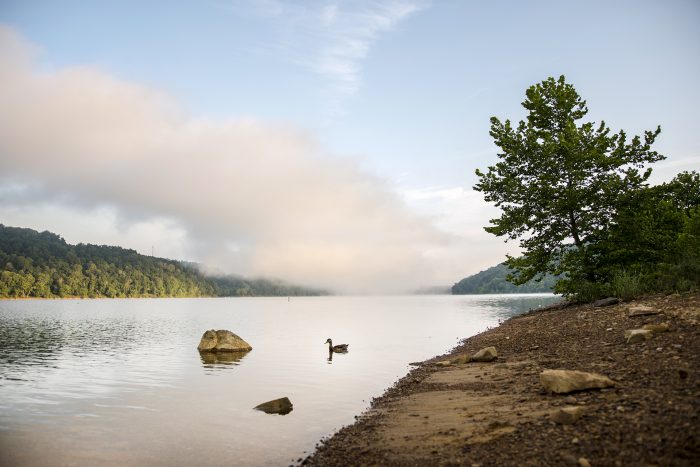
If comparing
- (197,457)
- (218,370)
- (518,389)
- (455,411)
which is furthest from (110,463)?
(218,370)

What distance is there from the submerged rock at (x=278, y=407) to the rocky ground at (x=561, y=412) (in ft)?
13.6

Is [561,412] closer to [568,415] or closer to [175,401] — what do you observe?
[568,415]

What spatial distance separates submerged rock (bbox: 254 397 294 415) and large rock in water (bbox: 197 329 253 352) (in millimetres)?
26112

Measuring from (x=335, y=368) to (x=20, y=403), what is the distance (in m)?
19.7

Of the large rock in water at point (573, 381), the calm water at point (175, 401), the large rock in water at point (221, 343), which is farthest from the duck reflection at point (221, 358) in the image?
the large rock in water at point (573, 381)

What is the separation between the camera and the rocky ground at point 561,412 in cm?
865

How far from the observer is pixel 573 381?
41.0 feet

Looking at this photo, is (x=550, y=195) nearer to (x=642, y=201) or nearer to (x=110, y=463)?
(x=642, y=201)

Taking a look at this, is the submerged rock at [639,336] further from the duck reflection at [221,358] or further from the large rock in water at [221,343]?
the large rock in water at [221,343]

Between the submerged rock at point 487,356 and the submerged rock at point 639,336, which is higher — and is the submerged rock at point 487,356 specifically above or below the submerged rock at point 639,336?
below

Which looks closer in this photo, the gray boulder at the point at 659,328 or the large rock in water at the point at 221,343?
the gray boulder at the point at 659,328

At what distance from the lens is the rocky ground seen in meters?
8.65

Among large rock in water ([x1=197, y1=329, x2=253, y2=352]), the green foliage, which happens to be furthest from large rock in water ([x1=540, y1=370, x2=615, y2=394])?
large rock in water ([x1=197, y1=329, x2=253, y2=352])

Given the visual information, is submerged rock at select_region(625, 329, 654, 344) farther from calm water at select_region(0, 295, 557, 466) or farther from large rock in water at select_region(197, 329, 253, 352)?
large rock in water at select_region(197, 329, 253, 352)
